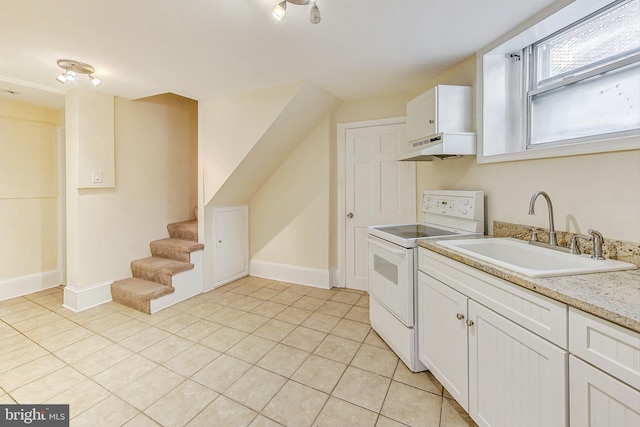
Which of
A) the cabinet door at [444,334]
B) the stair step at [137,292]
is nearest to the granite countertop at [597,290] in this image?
the cabinet door at [444,334]

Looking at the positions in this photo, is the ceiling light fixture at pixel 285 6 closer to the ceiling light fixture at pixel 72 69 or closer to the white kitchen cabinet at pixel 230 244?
the ceiling light fixture at pixel 72 69

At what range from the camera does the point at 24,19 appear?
164 centimetres

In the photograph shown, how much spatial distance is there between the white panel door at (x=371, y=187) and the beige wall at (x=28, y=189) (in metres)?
3.64

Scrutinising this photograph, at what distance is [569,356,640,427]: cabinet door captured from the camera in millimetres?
754

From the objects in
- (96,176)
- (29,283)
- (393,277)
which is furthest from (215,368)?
(29,283)

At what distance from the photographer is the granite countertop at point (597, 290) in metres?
0.78

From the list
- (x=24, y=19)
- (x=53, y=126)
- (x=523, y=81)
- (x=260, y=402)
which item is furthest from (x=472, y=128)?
(x=53, y=126)

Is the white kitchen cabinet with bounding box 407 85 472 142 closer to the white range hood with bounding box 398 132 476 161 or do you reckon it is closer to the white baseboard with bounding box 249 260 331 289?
the white range hood with bounding box 398 132 476 161

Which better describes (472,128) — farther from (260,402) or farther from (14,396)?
(14,396)

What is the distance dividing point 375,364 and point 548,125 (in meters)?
1.95

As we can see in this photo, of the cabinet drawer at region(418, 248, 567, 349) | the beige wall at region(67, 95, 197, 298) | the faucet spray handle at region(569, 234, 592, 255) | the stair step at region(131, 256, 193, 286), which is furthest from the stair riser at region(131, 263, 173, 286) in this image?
the faucet spray handle at region(569, 234, 592, 255)

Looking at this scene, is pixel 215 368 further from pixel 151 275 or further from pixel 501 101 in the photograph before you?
pixel 501 101

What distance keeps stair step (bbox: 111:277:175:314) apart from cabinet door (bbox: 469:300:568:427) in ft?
9.21

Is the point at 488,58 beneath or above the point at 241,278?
above
